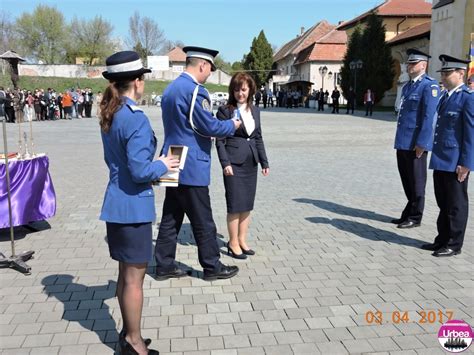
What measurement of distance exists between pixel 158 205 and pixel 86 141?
10.5 metres

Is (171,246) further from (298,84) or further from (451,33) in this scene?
(298,84)

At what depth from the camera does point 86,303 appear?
158 inches

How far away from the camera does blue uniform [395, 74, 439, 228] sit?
5961 mm

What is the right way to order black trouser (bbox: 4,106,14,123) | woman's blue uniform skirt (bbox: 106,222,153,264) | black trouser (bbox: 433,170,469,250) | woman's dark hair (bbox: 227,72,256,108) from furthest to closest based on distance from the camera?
black trouser (bbox: 4,106,14,123) < black trouser (bbox: 433,170,469,250) < woman's dark hair (bbox: 227,72,256,108) < woman's blue uniform skirt (bbox: 106,222,153,264)

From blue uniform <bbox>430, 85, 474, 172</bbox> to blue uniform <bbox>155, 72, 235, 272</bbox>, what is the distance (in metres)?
2.51

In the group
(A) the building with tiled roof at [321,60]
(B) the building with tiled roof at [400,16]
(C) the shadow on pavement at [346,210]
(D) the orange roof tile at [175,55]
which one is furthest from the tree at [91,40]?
(C) the shadow on pavement at [346,210]

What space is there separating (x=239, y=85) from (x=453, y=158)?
2424 millimetres

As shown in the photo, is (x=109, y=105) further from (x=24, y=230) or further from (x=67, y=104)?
(x=67, y=104)

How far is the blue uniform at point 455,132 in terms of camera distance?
497cm

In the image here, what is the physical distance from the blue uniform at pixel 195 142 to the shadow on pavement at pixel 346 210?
3.14 m

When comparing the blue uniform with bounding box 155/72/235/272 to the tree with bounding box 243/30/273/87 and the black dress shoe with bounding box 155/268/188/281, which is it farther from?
the tree with bounding box 243/30/273/87

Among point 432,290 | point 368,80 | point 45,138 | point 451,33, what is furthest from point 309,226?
point 368,80

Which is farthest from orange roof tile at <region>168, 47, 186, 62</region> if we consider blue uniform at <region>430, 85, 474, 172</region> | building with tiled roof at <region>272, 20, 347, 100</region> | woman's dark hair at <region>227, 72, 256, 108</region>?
blue uniform at <region>430, 85, 474, 172</region>

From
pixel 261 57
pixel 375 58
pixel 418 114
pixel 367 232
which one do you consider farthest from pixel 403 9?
pixel 367 232
